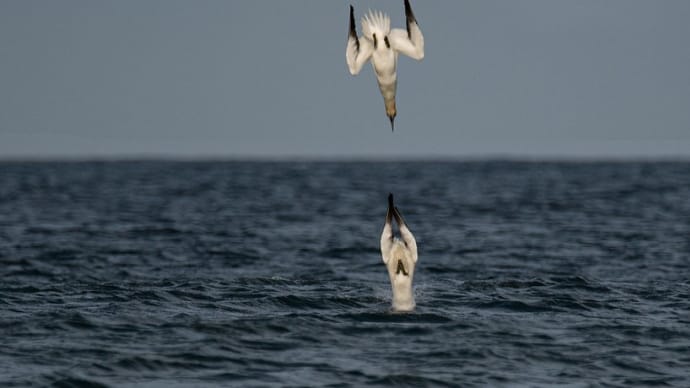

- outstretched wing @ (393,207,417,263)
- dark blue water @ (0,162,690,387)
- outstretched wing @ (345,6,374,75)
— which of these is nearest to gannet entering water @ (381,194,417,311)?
outstretched wing @ (393,207,417,263)

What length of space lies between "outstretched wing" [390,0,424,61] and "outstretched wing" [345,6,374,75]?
31 centimetres

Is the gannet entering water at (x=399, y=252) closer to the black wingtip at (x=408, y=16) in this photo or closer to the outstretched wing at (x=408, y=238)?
the outstretched wing at (x=408, y=238)

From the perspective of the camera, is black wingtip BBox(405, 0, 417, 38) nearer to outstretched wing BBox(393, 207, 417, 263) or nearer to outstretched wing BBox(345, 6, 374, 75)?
outstretched wing BBox(345, 6, 374, 75)

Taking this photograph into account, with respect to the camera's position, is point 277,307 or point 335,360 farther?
point 277,307

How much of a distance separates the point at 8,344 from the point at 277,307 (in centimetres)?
565

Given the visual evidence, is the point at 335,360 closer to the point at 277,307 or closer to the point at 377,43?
the point at 277,307

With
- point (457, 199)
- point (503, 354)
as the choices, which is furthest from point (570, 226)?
point (503, 354)

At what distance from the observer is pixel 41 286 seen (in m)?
28.8

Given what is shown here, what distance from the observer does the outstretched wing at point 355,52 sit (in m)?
14.1

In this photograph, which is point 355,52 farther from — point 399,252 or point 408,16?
point 399,252

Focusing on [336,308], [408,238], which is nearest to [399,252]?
[408,238]

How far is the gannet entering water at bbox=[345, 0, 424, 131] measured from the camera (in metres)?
13.7

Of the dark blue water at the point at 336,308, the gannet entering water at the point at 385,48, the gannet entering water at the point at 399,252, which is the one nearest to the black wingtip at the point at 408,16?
the gannet entering water at the point at 385,48

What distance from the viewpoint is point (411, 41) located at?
45.9 feet
